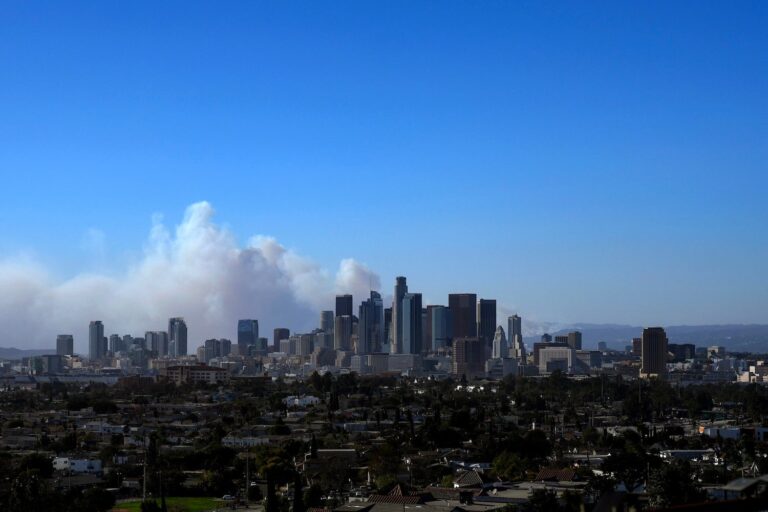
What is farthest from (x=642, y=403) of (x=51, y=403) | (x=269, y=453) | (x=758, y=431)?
(x=51, y=403)

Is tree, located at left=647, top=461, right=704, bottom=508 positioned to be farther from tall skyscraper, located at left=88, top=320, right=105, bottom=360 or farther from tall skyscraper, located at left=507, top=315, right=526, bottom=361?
tall skyscraper, located at left=88, top=320, right=105, bottom=360

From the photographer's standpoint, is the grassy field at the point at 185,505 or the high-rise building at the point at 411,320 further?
the high-rise building at the point at 411,320

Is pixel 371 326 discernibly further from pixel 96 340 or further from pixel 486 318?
pixel 96 340

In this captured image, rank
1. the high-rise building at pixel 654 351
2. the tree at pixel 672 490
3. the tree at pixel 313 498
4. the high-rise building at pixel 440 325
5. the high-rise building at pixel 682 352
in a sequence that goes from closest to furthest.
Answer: the tree at pixel 672 490 < the tree at pixel 313 498 < the high-rise building at pixel 654 351 < the high-rise building at pixel 682 352 < the high-rise building at pixel 440 325

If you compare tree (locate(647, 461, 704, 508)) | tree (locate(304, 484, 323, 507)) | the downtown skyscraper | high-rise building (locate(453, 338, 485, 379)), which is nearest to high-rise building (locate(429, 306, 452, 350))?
high-rise building (locate(453, 338, 485, 379))

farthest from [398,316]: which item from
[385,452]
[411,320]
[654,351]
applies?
[385,452]

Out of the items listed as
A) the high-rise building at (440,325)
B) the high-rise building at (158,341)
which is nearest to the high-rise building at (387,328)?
the high-rise building at (440,325)

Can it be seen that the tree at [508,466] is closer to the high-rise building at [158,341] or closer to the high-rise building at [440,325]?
the high-rise building at [440,325]
